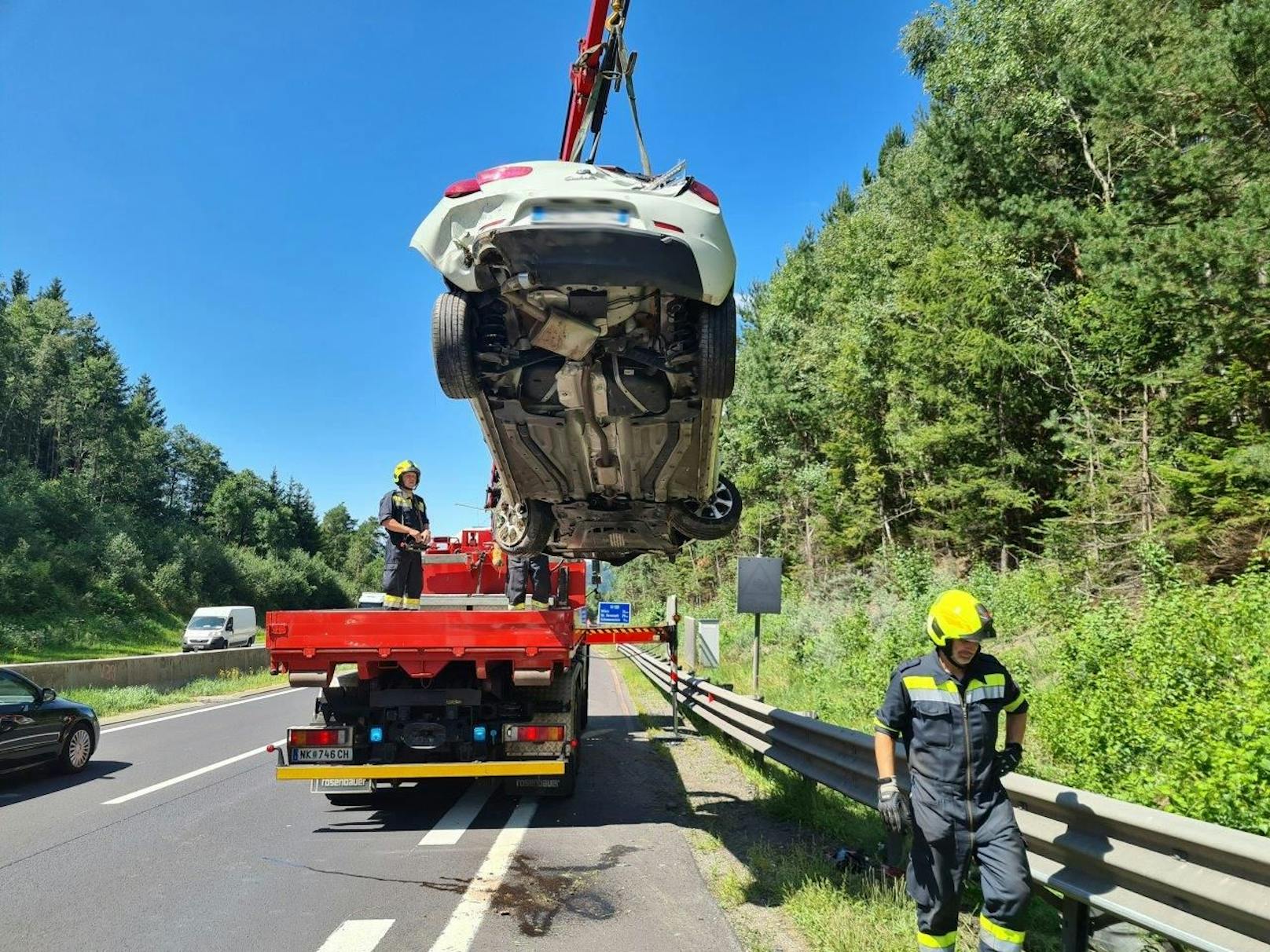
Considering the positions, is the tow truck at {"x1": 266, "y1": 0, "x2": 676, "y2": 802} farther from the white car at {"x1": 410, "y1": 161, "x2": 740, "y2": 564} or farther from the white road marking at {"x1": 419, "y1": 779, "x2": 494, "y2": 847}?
the white car at {"x1": 410, "y1": 161, "x2": 740, "y2": 564}

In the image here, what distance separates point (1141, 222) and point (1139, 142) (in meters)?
2.41

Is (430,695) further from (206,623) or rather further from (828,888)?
(206,623)

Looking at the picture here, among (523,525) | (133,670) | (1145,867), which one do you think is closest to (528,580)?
(523,525)

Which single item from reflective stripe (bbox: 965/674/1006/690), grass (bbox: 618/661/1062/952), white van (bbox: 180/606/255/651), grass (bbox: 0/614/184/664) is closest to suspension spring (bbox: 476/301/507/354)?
reflective stripe (bbox: 965/674/1006/690)

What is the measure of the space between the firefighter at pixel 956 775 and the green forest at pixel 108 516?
696 inches

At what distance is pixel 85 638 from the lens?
113 feet

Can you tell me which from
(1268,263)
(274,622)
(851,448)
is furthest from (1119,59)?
(274,622)

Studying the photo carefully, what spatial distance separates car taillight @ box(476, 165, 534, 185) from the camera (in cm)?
411

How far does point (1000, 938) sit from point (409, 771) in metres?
4.34

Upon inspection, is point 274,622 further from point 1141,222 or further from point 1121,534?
point 1141,222

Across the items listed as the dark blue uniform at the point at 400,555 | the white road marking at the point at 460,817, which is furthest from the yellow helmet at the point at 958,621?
the dark blue uniform at the point at 400,555

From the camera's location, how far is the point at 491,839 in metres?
5.88

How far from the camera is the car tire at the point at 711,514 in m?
6.77

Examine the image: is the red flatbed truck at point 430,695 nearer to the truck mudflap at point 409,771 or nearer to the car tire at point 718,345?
the truck mudflap at point 409,771
